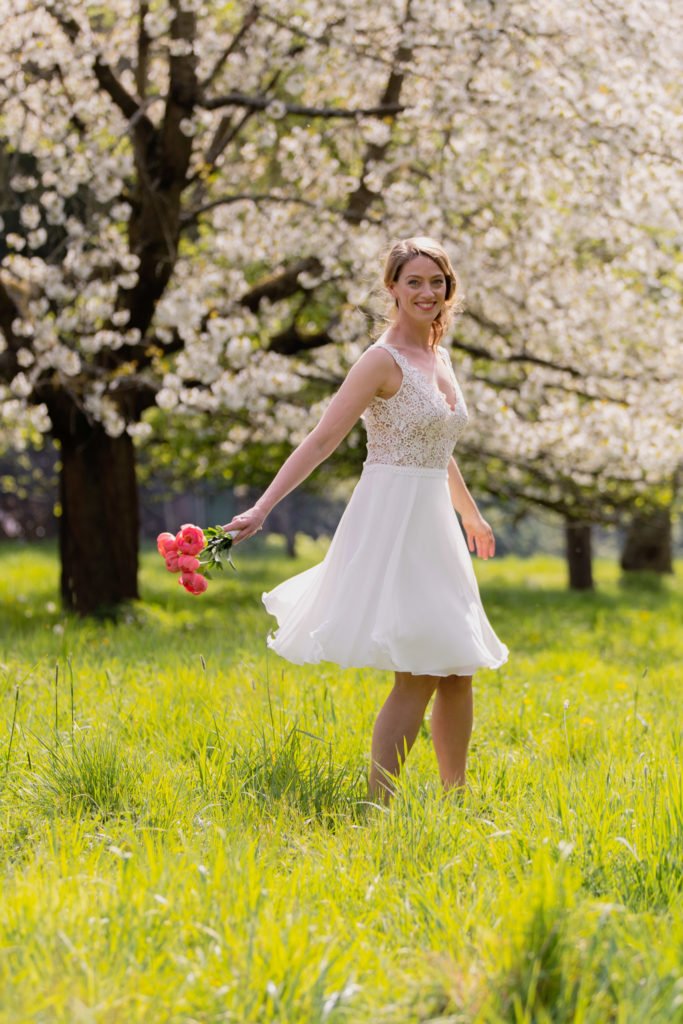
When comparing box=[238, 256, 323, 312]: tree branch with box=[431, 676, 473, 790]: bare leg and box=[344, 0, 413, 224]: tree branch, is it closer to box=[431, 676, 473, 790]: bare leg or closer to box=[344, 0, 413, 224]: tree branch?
box=[344, 0, 413, 224]: tree branch

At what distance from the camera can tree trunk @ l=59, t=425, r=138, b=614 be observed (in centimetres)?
934

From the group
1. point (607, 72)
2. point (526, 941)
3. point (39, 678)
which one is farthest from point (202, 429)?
point (526, 941)

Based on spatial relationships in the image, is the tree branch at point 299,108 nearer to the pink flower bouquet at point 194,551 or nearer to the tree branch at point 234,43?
the tree branch at point 234,43

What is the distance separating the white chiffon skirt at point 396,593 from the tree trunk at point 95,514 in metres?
5.90

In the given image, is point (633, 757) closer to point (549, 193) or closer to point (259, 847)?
point (259, 847)

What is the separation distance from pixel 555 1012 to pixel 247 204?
25.1ft

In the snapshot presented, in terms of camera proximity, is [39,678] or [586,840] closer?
[586,840]

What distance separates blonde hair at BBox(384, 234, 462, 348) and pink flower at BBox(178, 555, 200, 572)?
1174mm

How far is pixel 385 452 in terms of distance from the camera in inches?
146

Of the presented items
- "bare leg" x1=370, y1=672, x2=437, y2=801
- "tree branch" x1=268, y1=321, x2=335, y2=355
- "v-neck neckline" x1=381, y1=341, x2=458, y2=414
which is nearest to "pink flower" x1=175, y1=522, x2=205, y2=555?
"bare leg" x1=370, y1=672, x2=437, y2=801

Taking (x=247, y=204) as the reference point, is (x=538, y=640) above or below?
below

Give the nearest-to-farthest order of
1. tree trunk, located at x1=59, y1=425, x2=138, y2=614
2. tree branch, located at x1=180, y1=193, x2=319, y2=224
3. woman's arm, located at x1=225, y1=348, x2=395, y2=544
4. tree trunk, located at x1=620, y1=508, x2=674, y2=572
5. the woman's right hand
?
the woman's right hand → woman's arm, located at x1=225, y1=348, x2=395, y2=544 → tree branch, located at x1=180, y1=193, x2=319, y2=224 → tree trunk, located at x1=59, y1=425, x2=138, y2=614 → tree trunk, located at x1=620, y1=508, x2=674, y2=572

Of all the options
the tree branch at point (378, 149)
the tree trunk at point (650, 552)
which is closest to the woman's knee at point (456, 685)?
the tree branch at point (378, 149)

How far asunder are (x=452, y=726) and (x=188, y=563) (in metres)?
1.02
